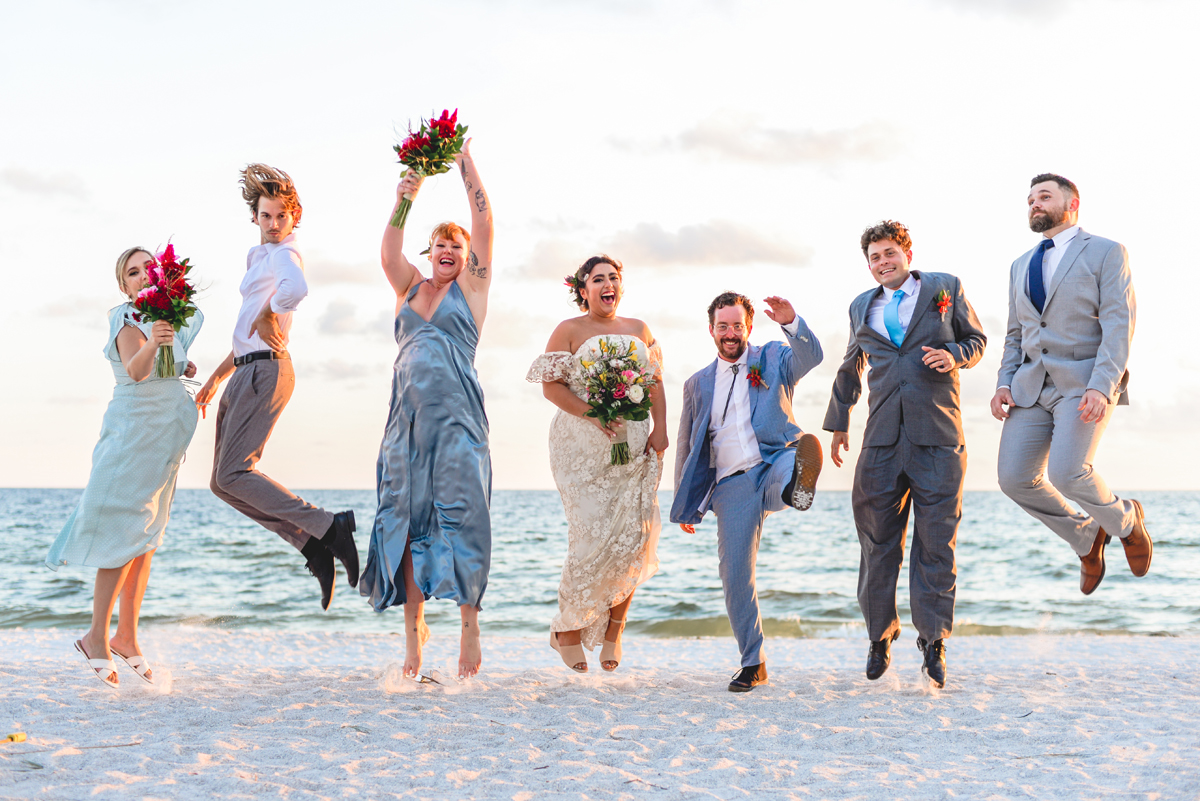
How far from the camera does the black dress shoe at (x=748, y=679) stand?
5773 mm

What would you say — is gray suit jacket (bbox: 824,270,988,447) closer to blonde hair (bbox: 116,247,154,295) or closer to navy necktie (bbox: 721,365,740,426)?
navy necktie (bbox: 721,365,740,426)

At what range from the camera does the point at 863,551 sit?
583 cm

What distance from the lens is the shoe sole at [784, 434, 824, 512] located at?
5348 millimetres

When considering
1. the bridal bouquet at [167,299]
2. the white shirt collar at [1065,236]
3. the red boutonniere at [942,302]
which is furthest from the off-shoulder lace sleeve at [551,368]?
the white shirt collar at [1065,236]

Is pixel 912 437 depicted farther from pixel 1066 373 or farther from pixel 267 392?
pixel 267 392

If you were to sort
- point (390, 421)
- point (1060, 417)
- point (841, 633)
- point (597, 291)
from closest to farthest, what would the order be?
1. point (1060, 417)
2. point (390, 421)
3. point (597, 291)
4. point (841, 633)

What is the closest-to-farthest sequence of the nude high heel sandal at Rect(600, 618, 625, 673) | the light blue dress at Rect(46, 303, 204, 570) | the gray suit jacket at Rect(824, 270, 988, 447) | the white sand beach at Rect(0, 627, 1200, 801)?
the white sand beach at Rect(0, 627, 1200, 801) → the light blue dress at Rect(46, 303, 204, 570) → the gray suit jacket at Rect(824, 270, 988, 447) → the nude high heel sandal at Rect(600, 618, 625, 673)

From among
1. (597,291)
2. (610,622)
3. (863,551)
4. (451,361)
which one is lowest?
(610,622)

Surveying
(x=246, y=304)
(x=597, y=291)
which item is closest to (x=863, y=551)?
(x=597, y=291)

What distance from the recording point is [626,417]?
19.6 feet

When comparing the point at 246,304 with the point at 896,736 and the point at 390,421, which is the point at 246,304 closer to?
the point at 390,421

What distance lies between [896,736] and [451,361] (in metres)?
3.21

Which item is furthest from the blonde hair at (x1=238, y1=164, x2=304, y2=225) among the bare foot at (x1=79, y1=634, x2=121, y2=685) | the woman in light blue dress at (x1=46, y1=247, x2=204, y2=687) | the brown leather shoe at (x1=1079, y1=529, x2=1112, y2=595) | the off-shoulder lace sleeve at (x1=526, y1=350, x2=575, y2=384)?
the brown leather shoe at (x1=1079, y1=529, x2=1112, y2=595)

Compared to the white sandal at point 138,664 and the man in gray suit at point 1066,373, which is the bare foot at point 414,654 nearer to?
the white sandal at point 138,664
